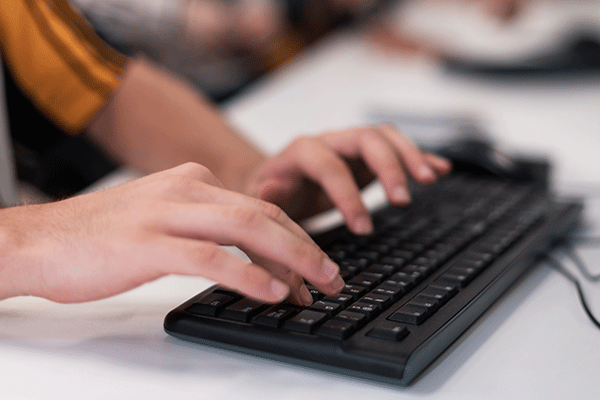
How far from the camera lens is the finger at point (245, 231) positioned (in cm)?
37

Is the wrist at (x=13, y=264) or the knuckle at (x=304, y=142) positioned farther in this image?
the knuckle at (x=304, y=142)

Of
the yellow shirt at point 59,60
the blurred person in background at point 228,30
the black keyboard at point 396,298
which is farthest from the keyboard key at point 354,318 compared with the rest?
the blurred person in background at point 228,30

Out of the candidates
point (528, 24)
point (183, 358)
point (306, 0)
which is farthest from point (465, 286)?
point (306, 0)

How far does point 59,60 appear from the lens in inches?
26.7

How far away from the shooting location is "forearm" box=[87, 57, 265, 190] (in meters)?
0.79

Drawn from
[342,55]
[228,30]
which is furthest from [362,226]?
[228,30]

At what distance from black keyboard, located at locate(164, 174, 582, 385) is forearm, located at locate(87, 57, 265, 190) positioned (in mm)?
264

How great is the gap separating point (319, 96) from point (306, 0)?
91cm

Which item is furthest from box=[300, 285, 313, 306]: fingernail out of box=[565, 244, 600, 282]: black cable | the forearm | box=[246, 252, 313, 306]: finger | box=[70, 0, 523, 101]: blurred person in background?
box=[70, 0, 523, 101]: blurred person in background

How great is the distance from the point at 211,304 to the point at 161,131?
48cm

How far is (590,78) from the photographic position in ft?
4.14

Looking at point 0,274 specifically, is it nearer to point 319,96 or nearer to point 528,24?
point 319,96

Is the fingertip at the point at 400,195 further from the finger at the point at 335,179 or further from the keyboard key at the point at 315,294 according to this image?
the keyboard key at the point at 315,294

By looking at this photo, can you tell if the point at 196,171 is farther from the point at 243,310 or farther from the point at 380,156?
the point at 380,156
